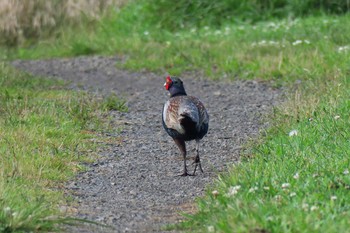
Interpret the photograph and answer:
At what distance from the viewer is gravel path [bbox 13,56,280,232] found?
6168 mm

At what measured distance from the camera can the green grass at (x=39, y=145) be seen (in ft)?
17.8

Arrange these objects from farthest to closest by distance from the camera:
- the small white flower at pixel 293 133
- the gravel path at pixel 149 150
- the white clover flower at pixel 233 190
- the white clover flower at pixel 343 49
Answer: the white clover flower at pixel 343 49, the small white flower at pixel 293 133, the gravel path at pixel 149 150, the white clover flower at pixel 233 190

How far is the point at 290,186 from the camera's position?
5684mm

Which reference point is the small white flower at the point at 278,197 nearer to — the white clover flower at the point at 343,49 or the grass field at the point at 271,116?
the grass field at the point at 271,116

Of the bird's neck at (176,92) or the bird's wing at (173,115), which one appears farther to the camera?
the bird's neck at (176,92)

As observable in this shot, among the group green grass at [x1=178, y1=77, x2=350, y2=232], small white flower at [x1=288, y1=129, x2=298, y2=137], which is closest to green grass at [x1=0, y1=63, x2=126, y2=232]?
green grass at [x1=178, y1=77, x2=350, y2=232]

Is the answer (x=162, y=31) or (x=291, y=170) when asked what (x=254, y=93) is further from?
(x=291, y=170)

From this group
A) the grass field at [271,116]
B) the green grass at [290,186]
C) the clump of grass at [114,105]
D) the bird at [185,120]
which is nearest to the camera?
the green grass at [290,186]

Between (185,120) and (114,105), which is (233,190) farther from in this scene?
(114,105)

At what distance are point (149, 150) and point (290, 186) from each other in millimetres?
2736

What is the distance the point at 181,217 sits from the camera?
5895 millimetres

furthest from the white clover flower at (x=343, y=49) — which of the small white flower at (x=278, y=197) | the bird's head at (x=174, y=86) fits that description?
the small white flower at (x=278, y=197)

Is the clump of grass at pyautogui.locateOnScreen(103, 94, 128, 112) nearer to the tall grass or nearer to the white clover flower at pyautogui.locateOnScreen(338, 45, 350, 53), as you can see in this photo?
the white clover flower at pyautogui.locateOnScreen(338, 45, 350, 53)

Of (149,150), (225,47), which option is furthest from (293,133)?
(225,47)
